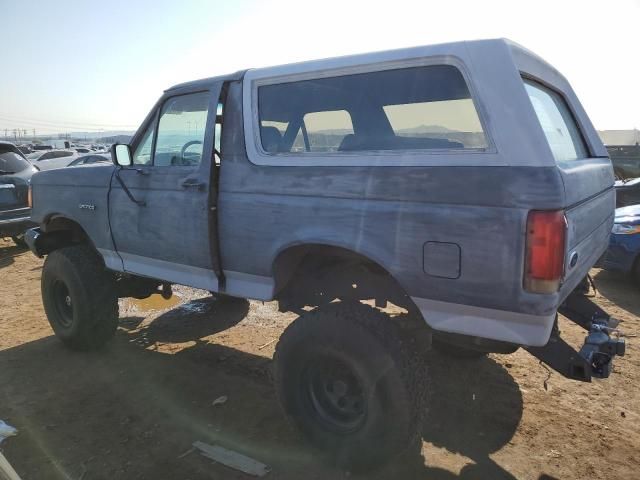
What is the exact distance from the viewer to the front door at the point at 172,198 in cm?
311

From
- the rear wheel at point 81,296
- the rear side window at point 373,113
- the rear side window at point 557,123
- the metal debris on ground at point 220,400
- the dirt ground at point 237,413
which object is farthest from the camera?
the rear wheel at point 81,296

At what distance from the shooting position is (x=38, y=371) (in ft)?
13.0

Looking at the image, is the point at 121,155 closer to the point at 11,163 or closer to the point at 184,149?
the point at 184,149

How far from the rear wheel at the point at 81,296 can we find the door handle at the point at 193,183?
155cm

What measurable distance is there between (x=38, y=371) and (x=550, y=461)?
397 cm

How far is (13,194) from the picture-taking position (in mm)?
7770

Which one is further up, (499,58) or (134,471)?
(499,58)

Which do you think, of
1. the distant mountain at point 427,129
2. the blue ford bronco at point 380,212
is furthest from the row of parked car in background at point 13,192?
the distant mountain at point 427,129

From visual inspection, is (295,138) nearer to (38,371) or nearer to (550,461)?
(550,461)

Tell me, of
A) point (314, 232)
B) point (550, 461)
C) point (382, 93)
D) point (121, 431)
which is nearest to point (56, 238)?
point (121, 431)

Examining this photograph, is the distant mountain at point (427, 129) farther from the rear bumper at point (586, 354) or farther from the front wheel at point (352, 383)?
the rear bumper at point (586, 354)

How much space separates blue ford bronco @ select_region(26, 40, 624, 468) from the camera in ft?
6.73

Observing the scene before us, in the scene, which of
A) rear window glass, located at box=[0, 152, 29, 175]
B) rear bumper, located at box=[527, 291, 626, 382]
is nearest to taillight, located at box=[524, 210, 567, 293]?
rear bumper, located at box=[527, 291, 626, 382]

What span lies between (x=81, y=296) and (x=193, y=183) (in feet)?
5.89
